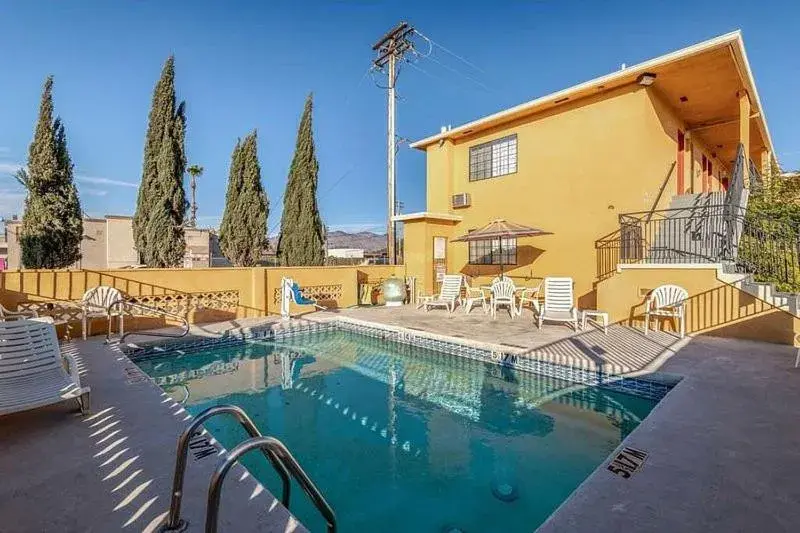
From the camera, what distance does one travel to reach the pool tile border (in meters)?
5.13

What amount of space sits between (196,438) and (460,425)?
2.75 m

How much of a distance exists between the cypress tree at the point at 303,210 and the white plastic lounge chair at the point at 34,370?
10476 millimetres

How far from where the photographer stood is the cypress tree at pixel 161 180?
Result: 37.9 ft

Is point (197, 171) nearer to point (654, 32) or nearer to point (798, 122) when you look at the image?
point (654, 32)

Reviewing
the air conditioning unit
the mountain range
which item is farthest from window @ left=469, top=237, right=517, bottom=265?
the mountain range

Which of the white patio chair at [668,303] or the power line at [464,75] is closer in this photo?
the white patio chair at [668,303]

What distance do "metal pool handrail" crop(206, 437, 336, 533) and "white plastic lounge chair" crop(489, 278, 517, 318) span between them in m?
8.31

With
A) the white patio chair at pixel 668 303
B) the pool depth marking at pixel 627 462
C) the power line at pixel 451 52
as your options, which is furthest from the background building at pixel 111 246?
the pool depth marking at pixel 627 462

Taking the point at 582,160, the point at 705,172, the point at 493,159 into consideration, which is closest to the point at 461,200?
the point at 493,159

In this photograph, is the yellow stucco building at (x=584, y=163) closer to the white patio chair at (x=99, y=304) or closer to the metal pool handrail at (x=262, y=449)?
the metal pool handrail at (x=262, y=449)

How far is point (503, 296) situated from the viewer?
10.2 meters

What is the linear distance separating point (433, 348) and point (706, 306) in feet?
17.2

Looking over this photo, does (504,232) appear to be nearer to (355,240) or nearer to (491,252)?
(491,252)

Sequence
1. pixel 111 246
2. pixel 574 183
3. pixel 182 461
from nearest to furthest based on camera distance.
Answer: pixel 182 461 < pixel 574 183 < pixel 111 246
